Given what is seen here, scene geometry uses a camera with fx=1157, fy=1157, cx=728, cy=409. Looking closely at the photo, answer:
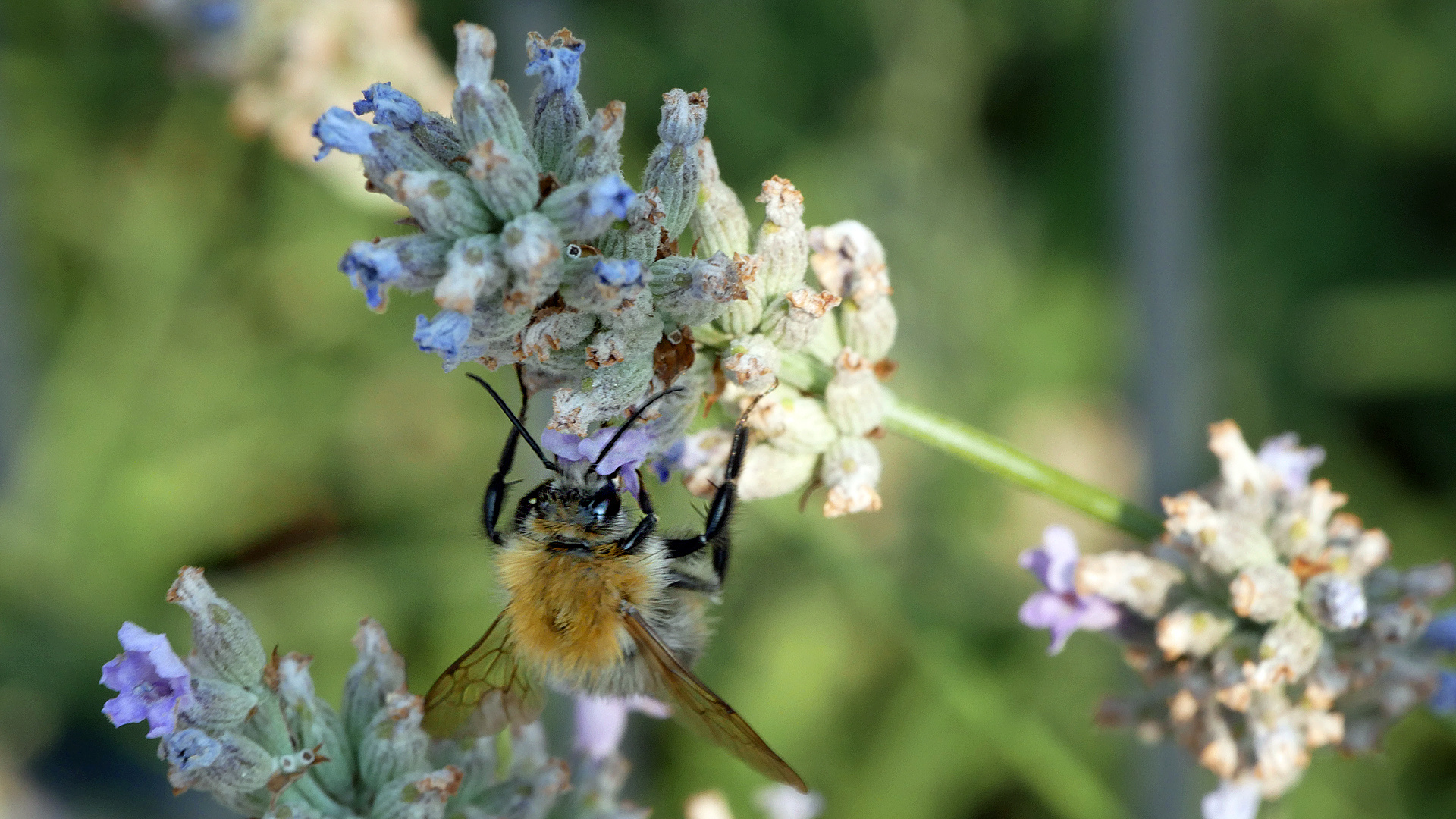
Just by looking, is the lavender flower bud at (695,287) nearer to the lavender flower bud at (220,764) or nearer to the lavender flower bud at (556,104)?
the lavender flower bud at (556,104)

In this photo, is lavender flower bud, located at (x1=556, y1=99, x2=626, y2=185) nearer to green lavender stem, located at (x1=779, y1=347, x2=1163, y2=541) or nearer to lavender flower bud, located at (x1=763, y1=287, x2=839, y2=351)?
lavender flower bud, located at (x1=763, y1=287, x2=839, y2=351)

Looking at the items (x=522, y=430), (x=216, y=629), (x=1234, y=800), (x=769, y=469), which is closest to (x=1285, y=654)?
(x=1234, y=800)

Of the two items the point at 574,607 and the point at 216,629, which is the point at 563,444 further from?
the point at 216,629

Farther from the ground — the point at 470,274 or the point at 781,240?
the point at 781,240

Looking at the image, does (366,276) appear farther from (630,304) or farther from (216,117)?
(216,117)

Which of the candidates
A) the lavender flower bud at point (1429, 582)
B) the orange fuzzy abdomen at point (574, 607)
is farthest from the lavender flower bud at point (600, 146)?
the lavender flower bud at point (1429, 582)
